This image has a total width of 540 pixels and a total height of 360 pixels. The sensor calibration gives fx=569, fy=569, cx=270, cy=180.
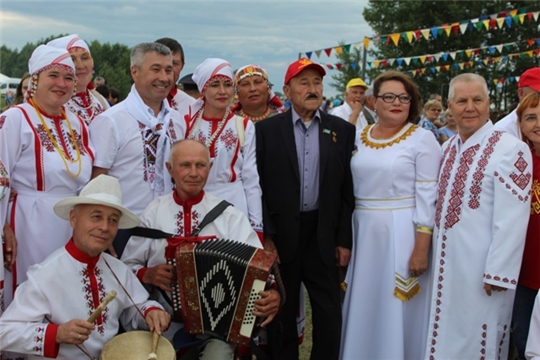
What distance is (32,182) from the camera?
357 cm

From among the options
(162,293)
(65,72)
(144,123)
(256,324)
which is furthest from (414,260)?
(65,72)

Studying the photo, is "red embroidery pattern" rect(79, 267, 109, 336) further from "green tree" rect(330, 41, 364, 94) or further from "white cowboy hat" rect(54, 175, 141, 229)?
"green tree" rect(330, 41, 364, 94)

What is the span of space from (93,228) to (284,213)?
154cm

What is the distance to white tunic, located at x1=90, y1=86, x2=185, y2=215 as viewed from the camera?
12.9 ft

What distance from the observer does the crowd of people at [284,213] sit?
330 cm

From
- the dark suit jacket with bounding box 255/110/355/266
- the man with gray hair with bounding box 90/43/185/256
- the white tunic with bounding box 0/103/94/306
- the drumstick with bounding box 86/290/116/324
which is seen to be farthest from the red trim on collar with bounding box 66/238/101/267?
the dark suit jacket with bounding box 255/110/355/266

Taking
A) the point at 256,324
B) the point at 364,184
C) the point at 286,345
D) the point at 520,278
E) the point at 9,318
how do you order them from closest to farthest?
the point at 9,318
the point at 256,324
the point at 520,278
the point at 364,184
the point at 286,345

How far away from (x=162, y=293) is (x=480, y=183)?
7.12ft

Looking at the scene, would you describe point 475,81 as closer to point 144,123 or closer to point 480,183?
point 480,183

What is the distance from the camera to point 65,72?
3.70 metres

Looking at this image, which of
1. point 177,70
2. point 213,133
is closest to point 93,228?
point 213,133

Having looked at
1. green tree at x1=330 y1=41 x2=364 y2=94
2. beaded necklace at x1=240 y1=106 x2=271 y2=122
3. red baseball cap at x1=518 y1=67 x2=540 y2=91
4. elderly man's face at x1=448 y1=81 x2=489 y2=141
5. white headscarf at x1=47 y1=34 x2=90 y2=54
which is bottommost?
beaded necklace at x1=240 y1=106 x2=271 y2=122

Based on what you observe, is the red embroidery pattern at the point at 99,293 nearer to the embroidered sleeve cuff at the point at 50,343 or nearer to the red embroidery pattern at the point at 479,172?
the embroidered sleeve cuff at the point at 50,343

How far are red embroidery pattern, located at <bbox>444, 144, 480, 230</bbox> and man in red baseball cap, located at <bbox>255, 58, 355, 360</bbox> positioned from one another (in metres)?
0.80
